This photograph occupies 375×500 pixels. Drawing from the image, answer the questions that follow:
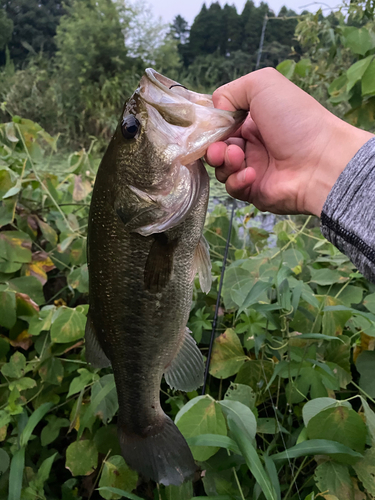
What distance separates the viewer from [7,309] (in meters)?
1.50

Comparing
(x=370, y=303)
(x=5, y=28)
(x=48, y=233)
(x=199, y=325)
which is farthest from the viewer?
(x=5, y=28)

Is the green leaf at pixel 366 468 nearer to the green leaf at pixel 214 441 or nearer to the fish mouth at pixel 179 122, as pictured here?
the green leaf at pixel 214 441

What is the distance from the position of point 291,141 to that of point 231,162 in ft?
0.68

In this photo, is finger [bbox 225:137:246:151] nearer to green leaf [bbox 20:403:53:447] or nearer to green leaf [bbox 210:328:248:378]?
green leaf [bbox 210:328:248:378]

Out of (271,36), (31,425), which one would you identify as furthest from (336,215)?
(271,36)

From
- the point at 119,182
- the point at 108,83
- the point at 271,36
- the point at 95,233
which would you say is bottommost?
the point at 108,83

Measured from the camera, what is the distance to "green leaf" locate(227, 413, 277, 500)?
2.63ft

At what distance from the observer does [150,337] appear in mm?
999

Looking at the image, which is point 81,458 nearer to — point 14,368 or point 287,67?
point 14,368

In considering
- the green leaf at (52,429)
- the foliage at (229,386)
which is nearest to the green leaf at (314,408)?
the foliage at (229,386)

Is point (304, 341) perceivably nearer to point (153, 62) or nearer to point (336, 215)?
point (336, 215)

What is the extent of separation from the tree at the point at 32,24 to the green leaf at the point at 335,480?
48.7 ft

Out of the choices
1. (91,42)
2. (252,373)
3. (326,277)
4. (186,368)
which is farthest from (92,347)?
(91,42)

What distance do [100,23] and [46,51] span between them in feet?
12.4
